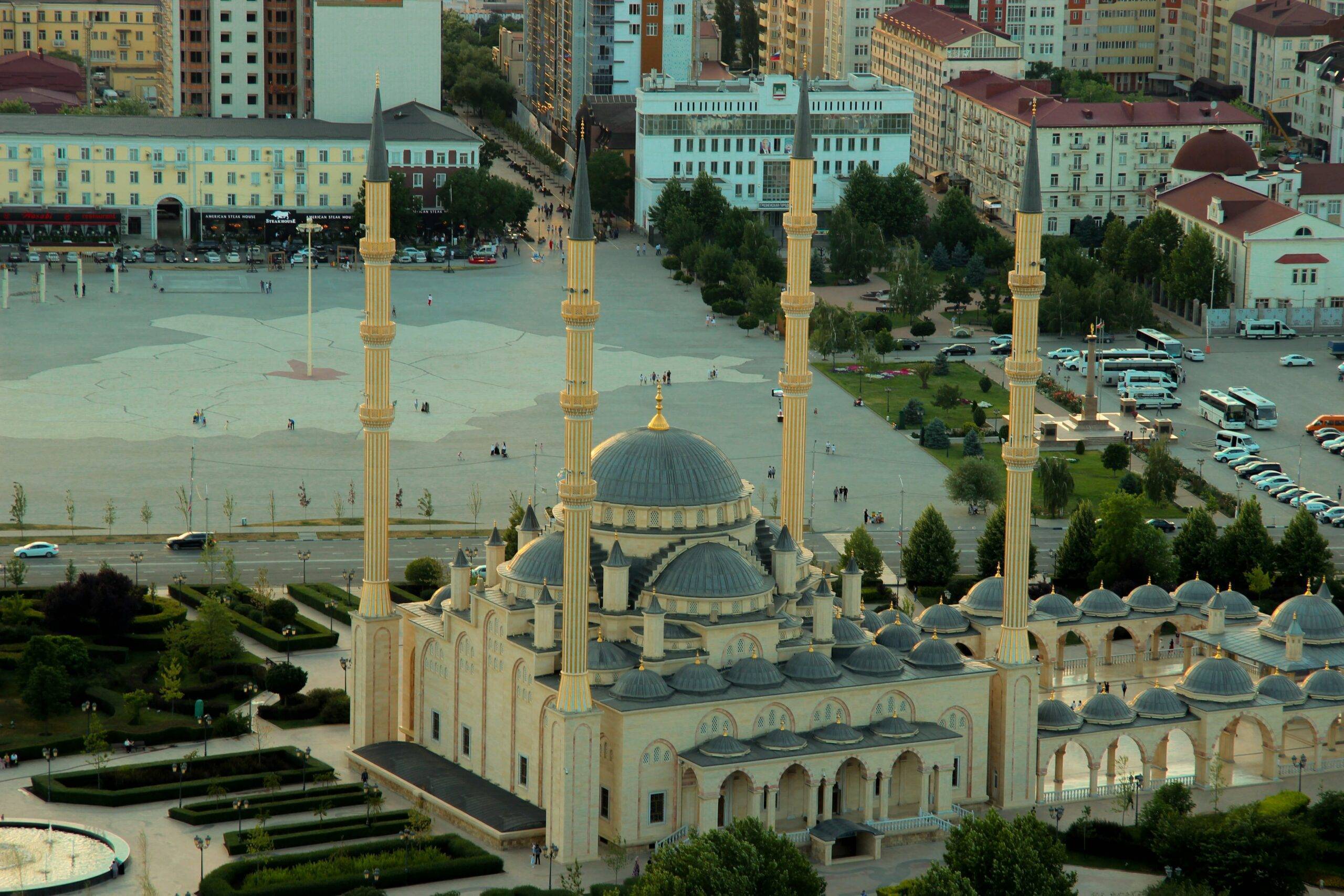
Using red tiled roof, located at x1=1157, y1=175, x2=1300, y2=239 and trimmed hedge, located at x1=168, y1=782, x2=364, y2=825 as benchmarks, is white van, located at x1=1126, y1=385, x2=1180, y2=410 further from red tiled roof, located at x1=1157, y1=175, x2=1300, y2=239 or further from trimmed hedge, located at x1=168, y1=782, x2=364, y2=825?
trimmed hedge, located at x1=168, y1=782, x2=364, y2=825

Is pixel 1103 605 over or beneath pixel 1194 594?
beneath

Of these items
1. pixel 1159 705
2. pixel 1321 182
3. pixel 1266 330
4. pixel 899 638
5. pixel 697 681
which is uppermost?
pixel 1321 182

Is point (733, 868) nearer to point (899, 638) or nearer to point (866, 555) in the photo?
point (899, 638)

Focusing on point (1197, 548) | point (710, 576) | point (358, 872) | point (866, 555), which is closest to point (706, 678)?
point (710, 576)

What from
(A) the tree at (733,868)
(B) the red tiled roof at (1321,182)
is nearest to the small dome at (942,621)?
(A) the tree at (733,868)

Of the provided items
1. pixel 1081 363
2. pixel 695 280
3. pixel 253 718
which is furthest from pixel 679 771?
pixel 695 280

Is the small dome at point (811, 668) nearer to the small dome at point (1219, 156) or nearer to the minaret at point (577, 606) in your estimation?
the minaret at point (577, 606)

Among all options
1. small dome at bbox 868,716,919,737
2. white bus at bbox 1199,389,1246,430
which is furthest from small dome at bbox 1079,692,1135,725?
white bus at bbox 1199,389,1246,430
